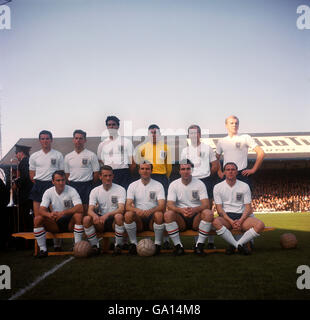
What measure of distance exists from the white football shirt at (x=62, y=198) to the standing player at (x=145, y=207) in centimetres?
88

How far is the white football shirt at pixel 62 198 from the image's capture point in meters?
5.42

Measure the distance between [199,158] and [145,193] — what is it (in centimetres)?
114

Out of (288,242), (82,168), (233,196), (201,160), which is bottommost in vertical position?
(288,242)

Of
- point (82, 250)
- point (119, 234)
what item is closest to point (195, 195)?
point (119, 234)

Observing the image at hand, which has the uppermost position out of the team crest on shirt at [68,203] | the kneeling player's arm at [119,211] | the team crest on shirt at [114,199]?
the team crest on shirt at [114,199]

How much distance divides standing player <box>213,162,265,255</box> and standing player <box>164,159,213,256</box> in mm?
201

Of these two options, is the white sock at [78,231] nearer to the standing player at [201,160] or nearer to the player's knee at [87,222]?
the player's knee at [87,222]

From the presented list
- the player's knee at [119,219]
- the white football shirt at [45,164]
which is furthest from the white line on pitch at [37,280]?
the white football shirt at [45,164]

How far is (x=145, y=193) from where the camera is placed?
5.42m

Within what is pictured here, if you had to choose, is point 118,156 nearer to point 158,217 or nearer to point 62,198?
point 62,198

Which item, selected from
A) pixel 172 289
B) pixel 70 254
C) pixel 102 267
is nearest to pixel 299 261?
pixel 172 289

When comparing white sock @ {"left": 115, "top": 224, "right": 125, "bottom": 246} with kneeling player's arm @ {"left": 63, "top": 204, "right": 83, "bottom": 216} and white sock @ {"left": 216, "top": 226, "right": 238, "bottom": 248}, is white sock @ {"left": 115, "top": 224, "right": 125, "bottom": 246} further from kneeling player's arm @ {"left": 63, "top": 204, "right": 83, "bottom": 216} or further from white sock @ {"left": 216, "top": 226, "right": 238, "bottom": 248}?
white sock @ {"left": 216, "top": 226, "right": 238, "bottom": 248}
